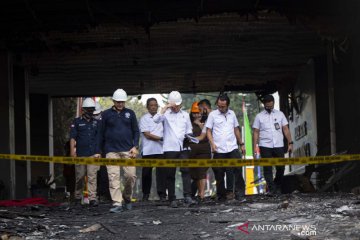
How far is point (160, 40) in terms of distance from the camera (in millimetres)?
16469

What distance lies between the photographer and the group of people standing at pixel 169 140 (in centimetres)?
1162

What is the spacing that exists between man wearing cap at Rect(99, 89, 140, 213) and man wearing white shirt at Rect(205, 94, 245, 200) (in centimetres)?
180

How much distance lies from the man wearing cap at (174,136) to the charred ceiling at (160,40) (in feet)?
7.99

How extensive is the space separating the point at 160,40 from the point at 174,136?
4541 millimetres

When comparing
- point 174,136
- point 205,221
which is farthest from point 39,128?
point 205,221

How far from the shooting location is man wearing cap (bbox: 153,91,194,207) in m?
12.3

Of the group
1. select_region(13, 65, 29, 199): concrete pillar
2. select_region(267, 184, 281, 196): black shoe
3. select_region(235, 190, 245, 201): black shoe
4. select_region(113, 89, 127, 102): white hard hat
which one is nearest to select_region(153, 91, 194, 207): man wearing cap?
select_region(235, 190, 245, 201): black shoe

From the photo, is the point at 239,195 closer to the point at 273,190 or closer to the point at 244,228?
the point at 273,190

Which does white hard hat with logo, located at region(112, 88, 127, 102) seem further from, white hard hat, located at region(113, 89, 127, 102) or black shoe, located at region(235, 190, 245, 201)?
black shoe, located at region(235, 190, 245, 201)

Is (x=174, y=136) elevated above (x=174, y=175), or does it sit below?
above

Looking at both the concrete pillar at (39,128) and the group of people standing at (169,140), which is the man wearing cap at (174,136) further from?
the concrete pillar at (39,128)

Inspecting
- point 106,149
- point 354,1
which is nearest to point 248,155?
point 354,1

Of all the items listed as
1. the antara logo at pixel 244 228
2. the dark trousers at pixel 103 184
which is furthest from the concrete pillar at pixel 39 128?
the antara logo at pixel 244 228

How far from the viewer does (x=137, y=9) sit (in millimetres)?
14344
